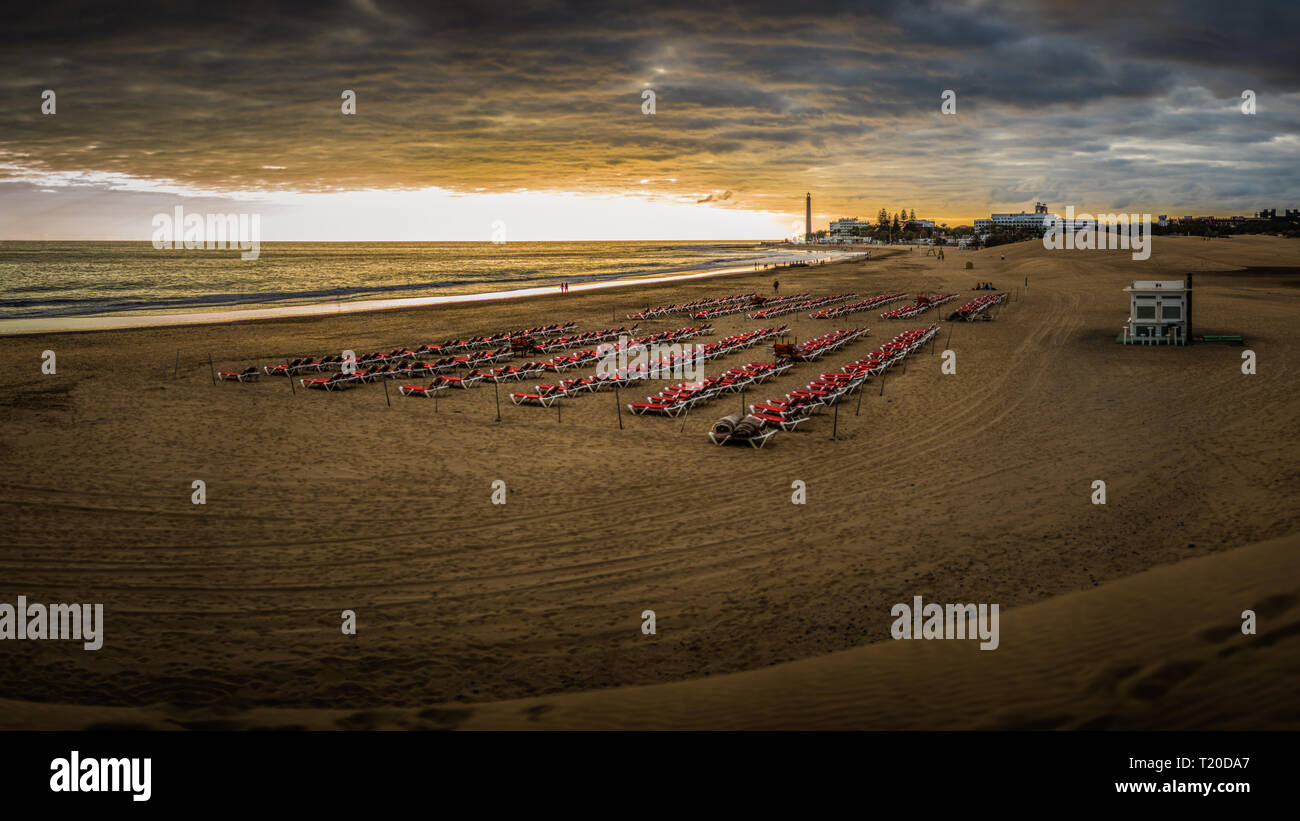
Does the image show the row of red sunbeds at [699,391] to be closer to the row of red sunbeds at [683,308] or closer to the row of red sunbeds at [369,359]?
the row of red sunbeds at [369,359]

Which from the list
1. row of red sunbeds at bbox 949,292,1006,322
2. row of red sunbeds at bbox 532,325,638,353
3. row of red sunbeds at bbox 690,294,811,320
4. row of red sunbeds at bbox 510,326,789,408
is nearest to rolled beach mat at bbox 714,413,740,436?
row of red sunbeds at bbox 510,326,789,408

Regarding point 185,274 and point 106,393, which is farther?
point 185,274

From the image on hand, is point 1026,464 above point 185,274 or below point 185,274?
below

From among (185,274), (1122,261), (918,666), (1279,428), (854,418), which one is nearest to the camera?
(918,666)

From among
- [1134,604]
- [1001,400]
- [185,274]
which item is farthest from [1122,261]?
[185,274]

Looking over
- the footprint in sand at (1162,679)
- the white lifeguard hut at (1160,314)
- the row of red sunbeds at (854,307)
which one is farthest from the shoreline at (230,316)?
the footprint in sand at (1162,679)

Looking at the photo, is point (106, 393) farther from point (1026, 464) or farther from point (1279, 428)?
point (1279, 428)

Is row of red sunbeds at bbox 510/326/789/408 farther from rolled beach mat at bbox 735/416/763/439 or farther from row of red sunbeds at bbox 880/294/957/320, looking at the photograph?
row of red sunbeds at bbox 880/294/957/320

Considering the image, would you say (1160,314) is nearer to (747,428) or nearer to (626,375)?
(626,375)
